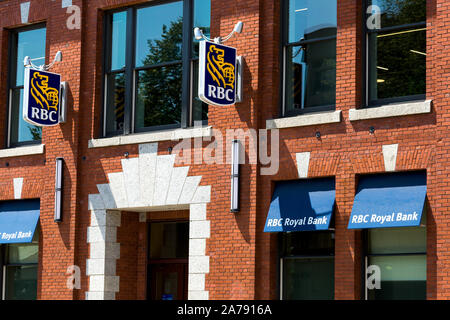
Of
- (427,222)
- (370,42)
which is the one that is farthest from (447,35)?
(427,222)

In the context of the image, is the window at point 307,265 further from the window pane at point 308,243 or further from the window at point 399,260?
the window at point 399,260

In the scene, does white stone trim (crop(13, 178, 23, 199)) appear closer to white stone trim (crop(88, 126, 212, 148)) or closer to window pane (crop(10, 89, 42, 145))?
window pane (crop(10, 89, 42, 145))

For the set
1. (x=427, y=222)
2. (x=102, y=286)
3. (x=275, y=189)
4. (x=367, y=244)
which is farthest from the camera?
(x=102, y=286)

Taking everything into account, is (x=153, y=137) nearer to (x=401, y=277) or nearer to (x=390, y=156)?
(x=390, y=156)

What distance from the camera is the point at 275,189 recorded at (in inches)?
669

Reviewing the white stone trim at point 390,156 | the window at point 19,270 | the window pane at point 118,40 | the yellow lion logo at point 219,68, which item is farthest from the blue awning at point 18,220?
the white stone trim at point 390,156

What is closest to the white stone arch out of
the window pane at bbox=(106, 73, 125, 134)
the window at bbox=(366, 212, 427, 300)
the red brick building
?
the red brick building

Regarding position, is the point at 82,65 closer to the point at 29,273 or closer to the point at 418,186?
the point at 29,273

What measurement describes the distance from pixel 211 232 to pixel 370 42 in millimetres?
4678

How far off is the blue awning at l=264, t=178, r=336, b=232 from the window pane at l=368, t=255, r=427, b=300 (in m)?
1.20

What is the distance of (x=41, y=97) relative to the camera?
19422 mm

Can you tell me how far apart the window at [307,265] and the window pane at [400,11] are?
393 cm

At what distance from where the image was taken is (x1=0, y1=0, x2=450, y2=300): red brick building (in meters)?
15.5

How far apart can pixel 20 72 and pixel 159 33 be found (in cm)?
422
